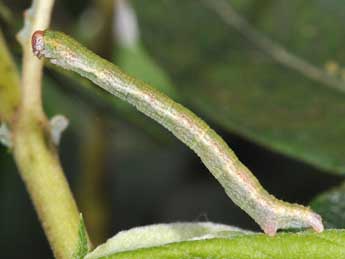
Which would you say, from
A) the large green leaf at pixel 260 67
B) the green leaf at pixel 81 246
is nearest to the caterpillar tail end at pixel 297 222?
the green leaf at pixel 81 246

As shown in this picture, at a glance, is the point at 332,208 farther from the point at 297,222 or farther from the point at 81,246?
the point at 81,246

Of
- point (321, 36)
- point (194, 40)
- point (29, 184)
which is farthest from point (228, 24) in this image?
point (29, 184)

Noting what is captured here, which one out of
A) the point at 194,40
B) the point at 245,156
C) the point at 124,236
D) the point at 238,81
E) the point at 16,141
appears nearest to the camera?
the point at 124,236

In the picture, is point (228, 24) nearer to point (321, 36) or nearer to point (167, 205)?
point (321, 36)

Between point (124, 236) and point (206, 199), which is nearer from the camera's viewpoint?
point (124, 236)

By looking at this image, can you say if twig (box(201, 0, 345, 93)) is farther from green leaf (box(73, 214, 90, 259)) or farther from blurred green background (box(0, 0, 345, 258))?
green leaf (box(73, 214, 90, 259))

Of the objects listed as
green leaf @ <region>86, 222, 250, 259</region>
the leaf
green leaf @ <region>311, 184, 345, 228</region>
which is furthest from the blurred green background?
the leaf

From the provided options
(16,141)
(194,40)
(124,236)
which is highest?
(194,40)
